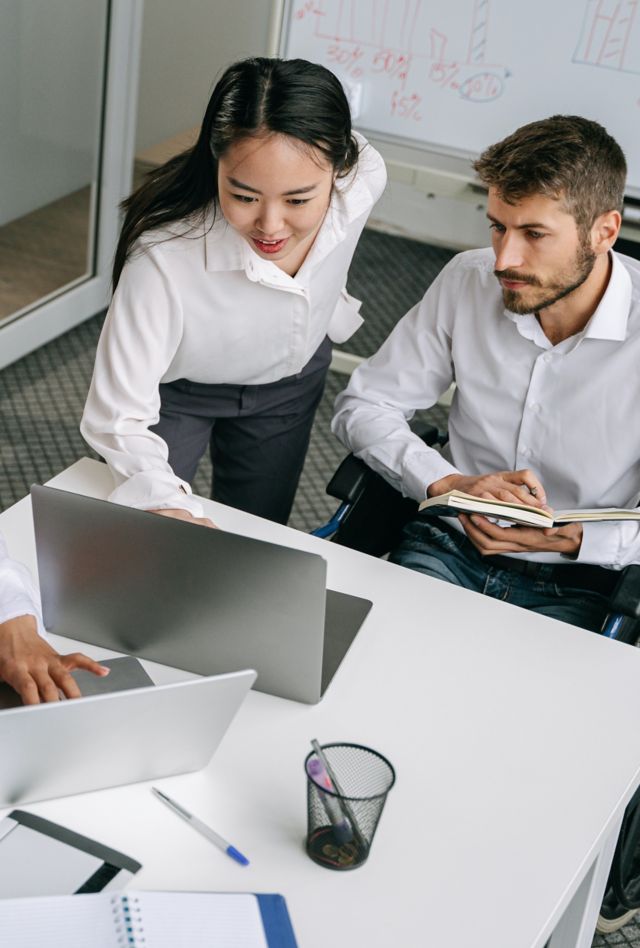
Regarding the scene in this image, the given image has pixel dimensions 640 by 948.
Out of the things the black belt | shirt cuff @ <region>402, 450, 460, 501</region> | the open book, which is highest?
the open book

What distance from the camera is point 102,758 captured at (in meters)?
1.12

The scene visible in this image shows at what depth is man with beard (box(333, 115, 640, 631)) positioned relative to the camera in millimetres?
1701

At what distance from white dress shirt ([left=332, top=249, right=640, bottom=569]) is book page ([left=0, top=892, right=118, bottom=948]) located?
978mm

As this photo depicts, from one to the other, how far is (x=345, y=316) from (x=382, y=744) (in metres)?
1.02

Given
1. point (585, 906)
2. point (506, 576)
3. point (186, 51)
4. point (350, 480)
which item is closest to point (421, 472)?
point (350, 480)

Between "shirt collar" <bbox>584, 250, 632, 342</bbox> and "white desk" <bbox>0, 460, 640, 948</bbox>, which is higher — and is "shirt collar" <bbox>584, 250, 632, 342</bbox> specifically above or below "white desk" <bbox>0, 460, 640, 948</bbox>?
above

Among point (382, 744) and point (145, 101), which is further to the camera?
point (145, 101)

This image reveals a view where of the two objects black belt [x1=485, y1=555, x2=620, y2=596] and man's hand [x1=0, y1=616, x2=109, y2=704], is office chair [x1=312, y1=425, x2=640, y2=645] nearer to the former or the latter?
black belt [x1=485, y1=555, x2=620, y2=596]

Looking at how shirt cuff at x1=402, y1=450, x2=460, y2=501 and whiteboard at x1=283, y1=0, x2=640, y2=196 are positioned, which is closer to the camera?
shirt cuff at x1=402, y1=450, x2=460, y2=501

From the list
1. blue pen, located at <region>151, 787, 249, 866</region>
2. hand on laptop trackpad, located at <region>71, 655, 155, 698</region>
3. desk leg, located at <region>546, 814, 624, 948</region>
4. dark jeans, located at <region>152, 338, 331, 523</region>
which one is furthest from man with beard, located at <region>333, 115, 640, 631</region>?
blue pen, located at <region>151, 787, 249, 866</region>

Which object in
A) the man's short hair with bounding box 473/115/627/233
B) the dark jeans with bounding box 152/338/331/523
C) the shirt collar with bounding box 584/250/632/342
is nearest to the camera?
the man's short hair with bounding box 473/115/627/233

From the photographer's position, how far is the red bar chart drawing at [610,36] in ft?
9.18

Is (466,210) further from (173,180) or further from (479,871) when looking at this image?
(479,871)

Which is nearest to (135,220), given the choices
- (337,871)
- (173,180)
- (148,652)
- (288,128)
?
(173,180)
